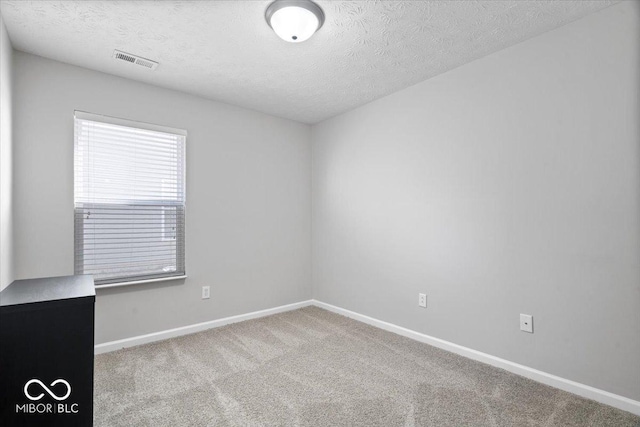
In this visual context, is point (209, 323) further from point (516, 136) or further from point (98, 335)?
point (516, 136)

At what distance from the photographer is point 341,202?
390 centimetres

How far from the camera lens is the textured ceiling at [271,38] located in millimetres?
1959

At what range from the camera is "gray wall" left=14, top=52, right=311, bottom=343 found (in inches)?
98.6

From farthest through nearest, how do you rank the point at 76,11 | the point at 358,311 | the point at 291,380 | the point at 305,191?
the point at 305,191
the point at 358,311
the point at 291,380
the point at 76,11

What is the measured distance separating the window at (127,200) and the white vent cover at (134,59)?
55 cm

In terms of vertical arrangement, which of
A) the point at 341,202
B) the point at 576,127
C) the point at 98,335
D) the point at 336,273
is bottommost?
the point at 98,335

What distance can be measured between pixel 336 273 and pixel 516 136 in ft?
7.90

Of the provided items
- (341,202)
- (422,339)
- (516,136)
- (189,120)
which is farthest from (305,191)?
(516,136)

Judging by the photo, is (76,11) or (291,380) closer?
(76,11)

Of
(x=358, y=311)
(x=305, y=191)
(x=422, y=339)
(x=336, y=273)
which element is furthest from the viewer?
(x=305, y=191)

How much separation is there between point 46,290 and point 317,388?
1656mm

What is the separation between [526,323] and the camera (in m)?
2.34

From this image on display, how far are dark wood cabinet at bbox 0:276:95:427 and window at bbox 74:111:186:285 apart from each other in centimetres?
165

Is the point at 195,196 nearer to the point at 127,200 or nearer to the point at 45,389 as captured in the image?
the point at 127,200
